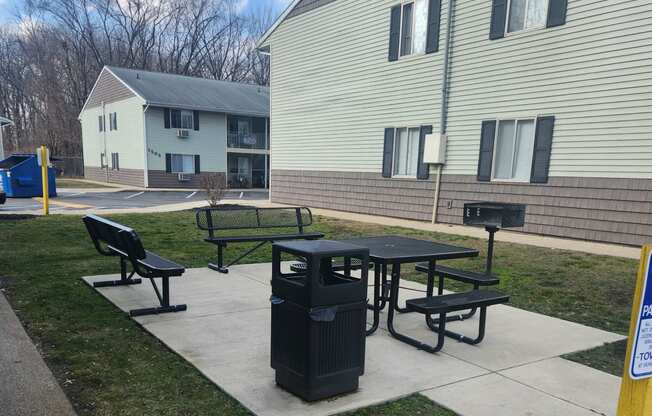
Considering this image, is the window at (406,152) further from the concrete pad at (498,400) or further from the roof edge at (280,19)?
the concrete pad at (498,400)

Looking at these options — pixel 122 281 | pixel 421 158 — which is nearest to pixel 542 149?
pixel 421 158

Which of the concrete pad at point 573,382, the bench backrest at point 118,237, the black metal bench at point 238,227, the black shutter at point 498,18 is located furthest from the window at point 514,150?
the bench backrest at point 118,237

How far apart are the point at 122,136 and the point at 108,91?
380 cm

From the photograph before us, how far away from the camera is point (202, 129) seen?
2934cm

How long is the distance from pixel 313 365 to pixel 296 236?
410 centimetres

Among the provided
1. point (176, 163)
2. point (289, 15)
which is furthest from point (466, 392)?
point (176, 163)

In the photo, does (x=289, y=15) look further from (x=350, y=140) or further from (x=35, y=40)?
(x=35, y=40)

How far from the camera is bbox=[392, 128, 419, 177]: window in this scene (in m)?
12.8

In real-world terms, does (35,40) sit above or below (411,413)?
above

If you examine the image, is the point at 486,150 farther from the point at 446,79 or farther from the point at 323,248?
the point at 323,248

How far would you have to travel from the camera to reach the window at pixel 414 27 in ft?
40.4

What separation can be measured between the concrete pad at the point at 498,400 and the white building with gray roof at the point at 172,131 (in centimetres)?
2677

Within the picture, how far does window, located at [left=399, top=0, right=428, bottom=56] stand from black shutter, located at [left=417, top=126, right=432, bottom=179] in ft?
7.07

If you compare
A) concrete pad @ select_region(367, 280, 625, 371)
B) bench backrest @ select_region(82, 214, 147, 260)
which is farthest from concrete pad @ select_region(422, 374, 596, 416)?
bench backrest @ select_region(82, 214, 147, 260)
